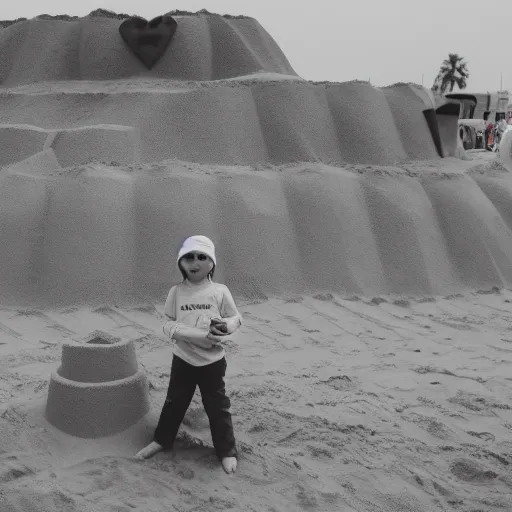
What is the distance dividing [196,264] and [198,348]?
308 millimetres

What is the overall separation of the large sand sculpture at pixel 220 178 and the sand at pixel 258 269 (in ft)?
0.06

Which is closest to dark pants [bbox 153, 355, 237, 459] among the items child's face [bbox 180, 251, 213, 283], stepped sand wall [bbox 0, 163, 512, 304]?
child's face [bbox 180, 251, 213, 283]

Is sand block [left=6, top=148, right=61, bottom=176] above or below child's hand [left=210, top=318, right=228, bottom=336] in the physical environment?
above

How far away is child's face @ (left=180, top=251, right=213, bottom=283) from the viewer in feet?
7.45

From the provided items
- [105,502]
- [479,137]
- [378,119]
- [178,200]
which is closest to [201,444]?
[105,502]

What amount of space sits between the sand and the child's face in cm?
60

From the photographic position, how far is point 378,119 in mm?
6586

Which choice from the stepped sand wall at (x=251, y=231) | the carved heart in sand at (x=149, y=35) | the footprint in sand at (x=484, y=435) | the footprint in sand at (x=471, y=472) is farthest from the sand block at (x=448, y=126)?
the footprint in sand at (x=471, y=472)

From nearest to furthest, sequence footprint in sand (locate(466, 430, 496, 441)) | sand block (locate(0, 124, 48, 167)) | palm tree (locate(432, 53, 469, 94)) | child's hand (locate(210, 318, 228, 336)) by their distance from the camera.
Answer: child's hand (locate(210, 318, 228, 336)) < footprint in sand (locate(466, 430, 496, 441)) < sand block (locate(0, 124, 48, 167)) < palm tree (locate(432, 53, 469, 94))

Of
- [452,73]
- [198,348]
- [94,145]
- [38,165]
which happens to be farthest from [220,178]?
[452,73]

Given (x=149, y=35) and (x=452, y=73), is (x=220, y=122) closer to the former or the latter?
(x=149, y=35)

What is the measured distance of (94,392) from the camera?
2.43 metres

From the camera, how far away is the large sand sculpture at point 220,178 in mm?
4832

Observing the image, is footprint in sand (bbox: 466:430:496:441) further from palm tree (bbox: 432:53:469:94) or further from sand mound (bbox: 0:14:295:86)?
palm tree (bbox: 432:53:469:94)
